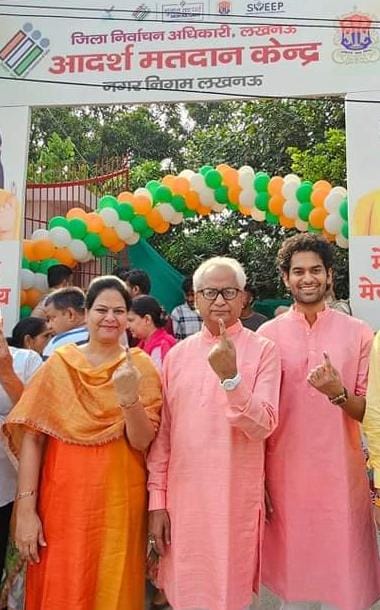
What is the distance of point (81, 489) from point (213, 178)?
439 cm

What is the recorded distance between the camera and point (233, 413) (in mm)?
2084

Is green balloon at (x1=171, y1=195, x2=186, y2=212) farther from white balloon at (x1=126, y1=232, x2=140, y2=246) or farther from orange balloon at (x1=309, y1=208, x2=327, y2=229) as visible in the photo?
orange balloon at (x1=309, y1=208, x2=327, y2=229)

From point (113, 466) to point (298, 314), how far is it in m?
0.92

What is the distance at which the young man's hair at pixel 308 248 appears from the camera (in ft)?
8.16

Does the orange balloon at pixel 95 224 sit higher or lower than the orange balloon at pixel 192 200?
lower

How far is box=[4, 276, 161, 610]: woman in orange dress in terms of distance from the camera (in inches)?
87.5

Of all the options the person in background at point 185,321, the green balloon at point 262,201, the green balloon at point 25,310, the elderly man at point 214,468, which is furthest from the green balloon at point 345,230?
the elderly man at point 214,468

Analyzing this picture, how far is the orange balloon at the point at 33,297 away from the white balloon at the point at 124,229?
0.96 m

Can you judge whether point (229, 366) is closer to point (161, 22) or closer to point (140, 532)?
point (140, 532)

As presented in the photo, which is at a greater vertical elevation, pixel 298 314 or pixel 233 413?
pixel 298 314

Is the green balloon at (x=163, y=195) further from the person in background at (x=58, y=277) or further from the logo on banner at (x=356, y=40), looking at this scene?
the logo on banner at (x=356, y=40)

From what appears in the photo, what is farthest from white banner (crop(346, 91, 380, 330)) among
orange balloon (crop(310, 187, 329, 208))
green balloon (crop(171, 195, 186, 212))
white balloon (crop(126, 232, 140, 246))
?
white balloon (crop(126, 232, 140, 246))

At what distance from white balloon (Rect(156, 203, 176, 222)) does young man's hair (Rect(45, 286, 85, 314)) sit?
2.83 m

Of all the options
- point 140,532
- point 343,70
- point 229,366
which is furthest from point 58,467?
point 343,70
